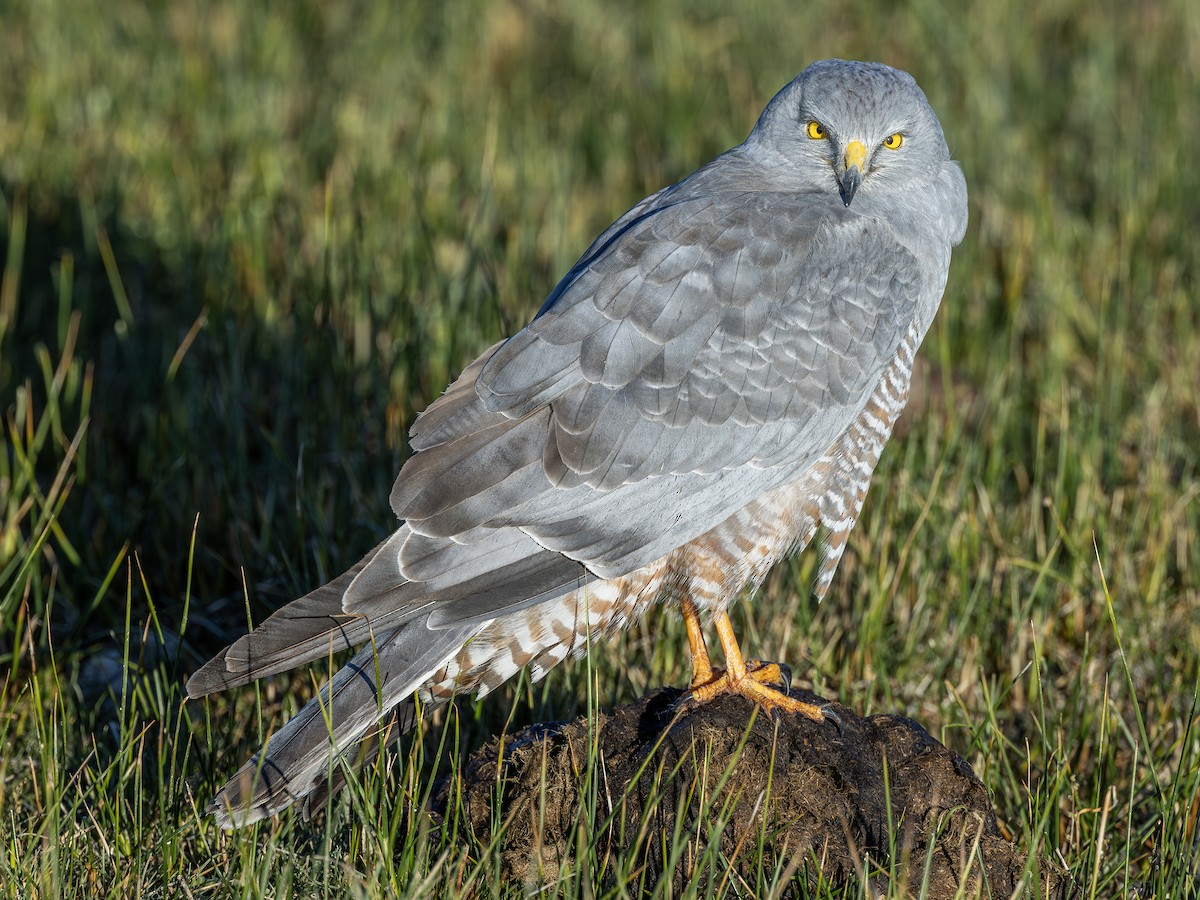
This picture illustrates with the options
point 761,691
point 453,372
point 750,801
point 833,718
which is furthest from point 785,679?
point 453,372

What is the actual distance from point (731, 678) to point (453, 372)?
2.05 meters

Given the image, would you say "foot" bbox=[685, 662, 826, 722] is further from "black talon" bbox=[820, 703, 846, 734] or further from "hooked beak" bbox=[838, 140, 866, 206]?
"hooked beak" bbox=[838, 140, 866, 206]

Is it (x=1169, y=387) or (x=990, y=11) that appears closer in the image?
(x=1169, y=387)

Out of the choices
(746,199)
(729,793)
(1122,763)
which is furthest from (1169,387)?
(729,793)

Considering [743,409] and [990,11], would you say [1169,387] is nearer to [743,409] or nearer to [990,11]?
[743,409]

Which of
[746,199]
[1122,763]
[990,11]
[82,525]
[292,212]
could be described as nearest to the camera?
[746,199]

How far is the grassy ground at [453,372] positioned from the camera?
11.5ft

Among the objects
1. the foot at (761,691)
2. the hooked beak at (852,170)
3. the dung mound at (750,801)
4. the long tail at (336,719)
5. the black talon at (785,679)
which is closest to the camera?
the dung mound at (750,801)

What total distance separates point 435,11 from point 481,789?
685cm

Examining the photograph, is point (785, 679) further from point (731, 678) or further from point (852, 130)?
point (852, 130)

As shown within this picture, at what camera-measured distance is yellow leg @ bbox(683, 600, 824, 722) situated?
3.46m

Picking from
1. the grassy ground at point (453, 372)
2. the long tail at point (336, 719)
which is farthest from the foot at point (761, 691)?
the long tail at point (336, 719)

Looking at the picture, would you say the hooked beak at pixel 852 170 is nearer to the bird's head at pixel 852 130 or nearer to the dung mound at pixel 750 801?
the bird's head at pixel 852 130

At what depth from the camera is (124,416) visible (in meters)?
5.38
